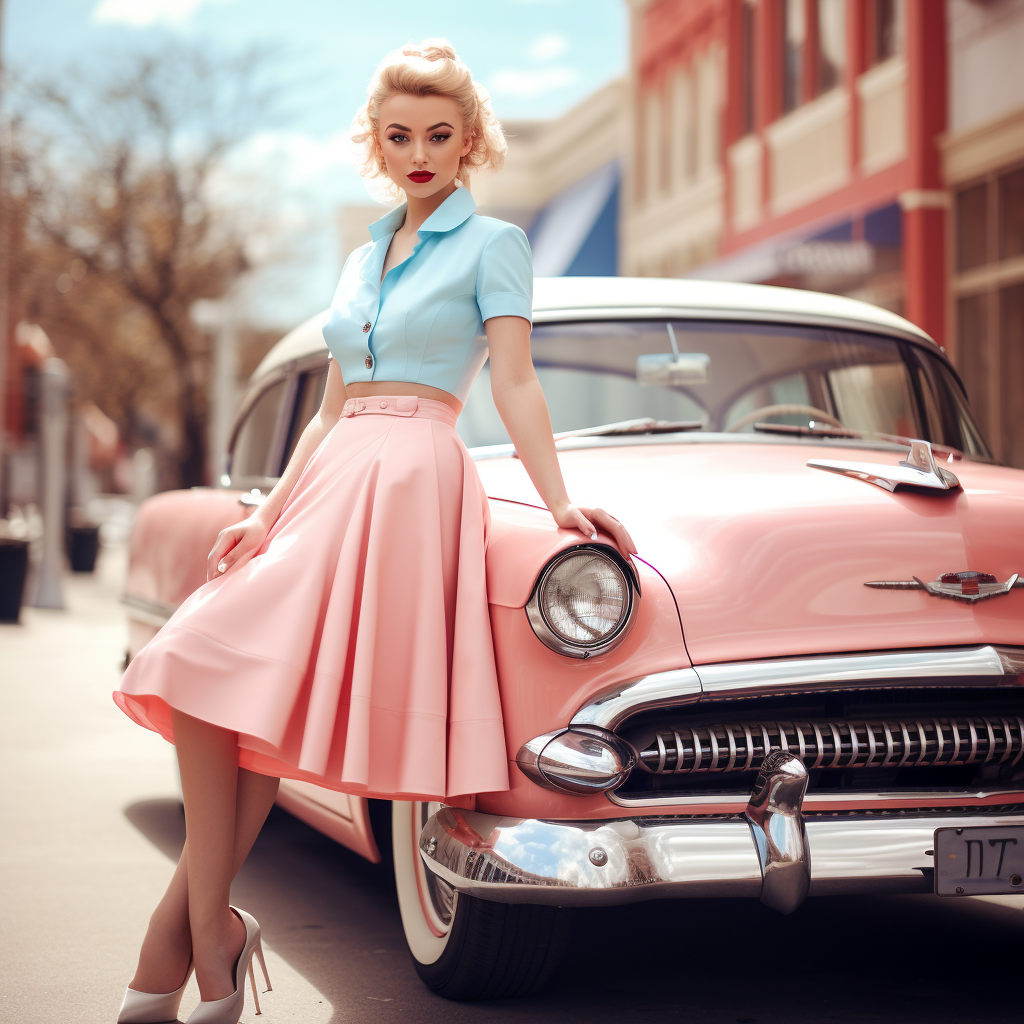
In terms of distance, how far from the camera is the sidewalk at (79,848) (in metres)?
3.30

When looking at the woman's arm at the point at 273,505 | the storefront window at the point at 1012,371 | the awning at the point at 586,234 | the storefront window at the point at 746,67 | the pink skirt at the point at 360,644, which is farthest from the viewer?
the awning at the point at 586,234

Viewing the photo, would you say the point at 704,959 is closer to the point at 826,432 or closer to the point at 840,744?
the point at 840,744

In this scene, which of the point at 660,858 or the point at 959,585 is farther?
the point at 959,585

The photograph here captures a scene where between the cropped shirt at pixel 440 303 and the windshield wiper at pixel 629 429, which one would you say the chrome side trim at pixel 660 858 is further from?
the windshield wiper at pixel 629 429

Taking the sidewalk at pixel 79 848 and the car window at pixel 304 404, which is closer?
the sidewalk at pixel 79 848

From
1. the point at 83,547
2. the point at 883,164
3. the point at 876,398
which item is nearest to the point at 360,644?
the point at 876,398

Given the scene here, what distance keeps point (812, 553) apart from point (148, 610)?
116 inches

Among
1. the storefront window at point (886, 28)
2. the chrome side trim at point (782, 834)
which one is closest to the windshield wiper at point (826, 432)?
the chrome side trim at point (782, 834)

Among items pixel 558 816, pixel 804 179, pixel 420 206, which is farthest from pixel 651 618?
pixel 804 179

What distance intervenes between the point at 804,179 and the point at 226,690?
49.3ft

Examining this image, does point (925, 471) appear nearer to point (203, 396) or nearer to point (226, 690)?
point (226, 690)

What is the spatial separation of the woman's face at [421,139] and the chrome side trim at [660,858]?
1.25m

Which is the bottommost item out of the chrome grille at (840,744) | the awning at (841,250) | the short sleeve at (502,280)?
the chrome grille at (840,744)

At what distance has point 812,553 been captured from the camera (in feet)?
9.55
